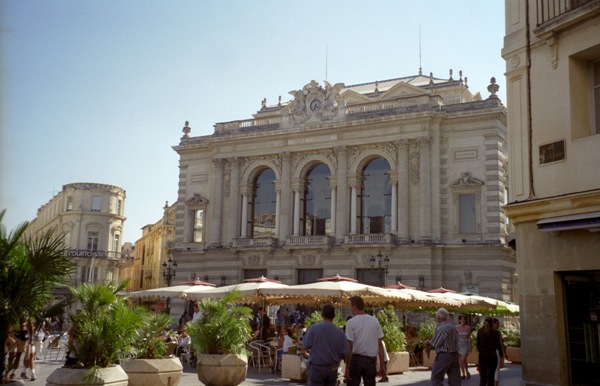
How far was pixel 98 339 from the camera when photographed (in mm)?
9922

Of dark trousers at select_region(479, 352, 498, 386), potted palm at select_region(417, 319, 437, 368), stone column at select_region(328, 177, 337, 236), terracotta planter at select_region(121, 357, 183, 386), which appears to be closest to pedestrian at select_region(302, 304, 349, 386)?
terracotta planter at select_region(121, 357, 183, 386)

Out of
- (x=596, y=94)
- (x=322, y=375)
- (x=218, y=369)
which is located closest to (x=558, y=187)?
(x=596, y=94)

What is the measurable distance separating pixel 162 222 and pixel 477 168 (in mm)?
52709

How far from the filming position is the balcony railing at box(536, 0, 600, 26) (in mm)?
12796

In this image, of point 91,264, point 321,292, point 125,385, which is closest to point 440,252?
point 321,292

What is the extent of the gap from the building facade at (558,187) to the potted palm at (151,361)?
274 inches

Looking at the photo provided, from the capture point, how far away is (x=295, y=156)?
42.5 meters

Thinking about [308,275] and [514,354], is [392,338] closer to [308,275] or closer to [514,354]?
[514,354]

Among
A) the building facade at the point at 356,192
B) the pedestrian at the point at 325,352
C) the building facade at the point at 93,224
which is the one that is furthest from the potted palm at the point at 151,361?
the building facade at the point at 93,224

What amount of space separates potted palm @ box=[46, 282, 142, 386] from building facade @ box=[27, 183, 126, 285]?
58912 millimetres

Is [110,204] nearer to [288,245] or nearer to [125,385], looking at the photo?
[288,245]

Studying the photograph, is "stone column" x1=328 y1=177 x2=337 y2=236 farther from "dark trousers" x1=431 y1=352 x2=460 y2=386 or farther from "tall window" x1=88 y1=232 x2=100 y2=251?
"tall window" x1=88 y1=232 x2=100 y2=251

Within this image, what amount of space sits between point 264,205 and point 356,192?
7388 mm

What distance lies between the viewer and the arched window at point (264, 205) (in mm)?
43969
